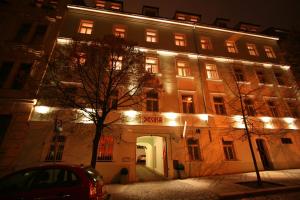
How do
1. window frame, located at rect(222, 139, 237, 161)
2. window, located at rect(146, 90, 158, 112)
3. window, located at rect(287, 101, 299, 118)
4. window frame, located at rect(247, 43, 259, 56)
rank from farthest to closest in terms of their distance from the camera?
window frame, located at rect(247, 43, 259, 56)
window, located at rect(287, 101, 299, 118)
window, located at rect(146, 90, 158, 112)
window frame, located at rect(222, 139, 237, 161)

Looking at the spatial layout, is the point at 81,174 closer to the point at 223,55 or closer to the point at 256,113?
the point at 256,113

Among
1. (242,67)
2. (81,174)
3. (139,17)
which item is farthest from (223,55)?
(81,174)

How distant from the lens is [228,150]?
13.4m

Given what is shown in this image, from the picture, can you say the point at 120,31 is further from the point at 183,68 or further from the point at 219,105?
the point at 219,105

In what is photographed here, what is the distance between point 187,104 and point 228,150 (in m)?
5.19

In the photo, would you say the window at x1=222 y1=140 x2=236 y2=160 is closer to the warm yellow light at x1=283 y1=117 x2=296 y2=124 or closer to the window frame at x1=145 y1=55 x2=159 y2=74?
the warm yellow light at x1=283 y1=117 x2=296 y2=124

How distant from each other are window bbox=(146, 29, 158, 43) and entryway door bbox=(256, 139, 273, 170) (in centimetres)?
1392

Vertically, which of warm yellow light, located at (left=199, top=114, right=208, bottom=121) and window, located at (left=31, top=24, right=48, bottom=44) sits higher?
window, located at (left=31, top=24, right=48, bottom=44)

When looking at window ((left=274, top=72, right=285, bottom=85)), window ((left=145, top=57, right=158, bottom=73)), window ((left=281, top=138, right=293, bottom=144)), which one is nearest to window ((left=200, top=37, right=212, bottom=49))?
window ((left=145, top=57, right=158, bottom=73))

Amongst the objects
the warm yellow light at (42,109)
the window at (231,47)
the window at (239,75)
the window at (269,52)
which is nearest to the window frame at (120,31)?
the warm yellow light at (42,109)

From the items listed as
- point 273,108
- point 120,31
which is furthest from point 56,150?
point 273,108

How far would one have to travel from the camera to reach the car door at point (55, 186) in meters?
3.80

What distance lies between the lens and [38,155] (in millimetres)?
10438

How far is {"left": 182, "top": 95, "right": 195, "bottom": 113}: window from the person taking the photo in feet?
45.3
